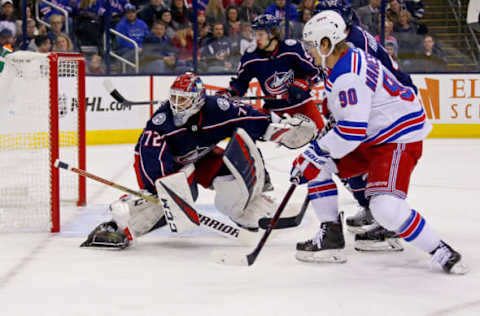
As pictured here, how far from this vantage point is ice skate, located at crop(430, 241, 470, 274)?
274cm

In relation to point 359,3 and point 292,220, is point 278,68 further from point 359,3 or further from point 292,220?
point 359,3

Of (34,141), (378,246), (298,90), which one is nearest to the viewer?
(378,246)

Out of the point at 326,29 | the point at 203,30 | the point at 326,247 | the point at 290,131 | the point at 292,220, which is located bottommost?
the point at 292,220

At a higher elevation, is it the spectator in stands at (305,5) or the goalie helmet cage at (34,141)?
the spectator in stands at (305,5)

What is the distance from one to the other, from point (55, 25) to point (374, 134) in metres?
4.99

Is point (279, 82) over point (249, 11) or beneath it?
beneath

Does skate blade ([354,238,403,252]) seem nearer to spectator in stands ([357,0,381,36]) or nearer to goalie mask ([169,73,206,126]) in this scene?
goalie mask ([169,73,206,126])

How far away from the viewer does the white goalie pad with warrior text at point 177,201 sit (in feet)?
9.87

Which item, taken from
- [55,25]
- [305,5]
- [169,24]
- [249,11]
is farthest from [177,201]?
[305,5]

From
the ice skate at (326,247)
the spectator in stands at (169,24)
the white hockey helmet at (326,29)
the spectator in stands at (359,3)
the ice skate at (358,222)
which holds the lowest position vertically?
the ice skate at (358,222)

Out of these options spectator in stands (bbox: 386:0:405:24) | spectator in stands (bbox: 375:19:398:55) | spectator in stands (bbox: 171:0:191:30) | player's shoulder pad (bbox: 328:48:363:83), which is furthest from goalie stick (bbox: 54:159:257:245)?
Answer: spectator in stands (bbox: 386:0:405:24)

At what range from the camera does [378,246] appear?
124 inches

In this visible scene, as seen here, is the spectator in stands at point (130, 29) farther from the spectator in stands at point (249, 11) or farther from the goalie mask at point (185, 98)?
the goalie mask at point (185, 98)

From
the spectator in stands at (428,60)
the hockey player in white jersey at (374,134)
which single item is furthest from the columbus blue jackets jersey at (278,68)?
the spectator in stands at (428,60)
